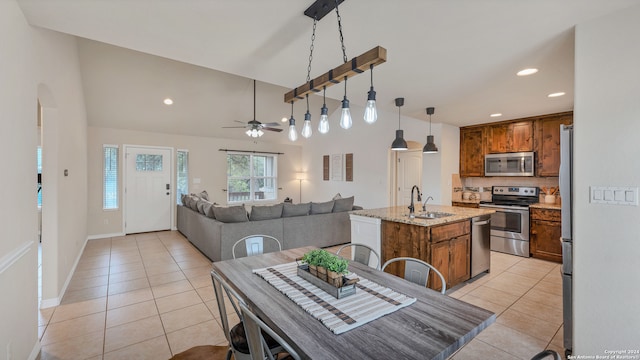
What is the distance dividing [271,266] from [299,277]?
1.03 feet

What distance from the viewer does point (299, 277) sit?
5.81 feet

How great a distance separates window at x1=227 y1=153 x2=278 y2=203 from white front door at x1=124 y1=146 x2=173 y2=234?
161cm

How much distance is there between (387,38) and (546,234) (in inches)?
164

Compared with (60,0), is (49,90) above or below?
below

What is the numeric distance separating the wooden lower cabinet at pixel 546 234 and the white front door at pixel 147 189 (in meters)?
7.33

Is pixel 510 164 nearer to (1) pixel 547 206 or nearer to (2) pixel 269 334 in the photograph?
(1) pixel 547 206

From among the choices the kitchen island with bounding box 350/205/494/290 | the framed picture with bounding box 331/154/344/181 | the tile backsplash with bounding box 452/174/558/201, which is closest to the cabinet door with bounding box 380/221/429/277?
the kitchen island with bounding box 350/205/494/290

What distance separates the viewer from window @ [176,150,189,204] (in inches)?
277

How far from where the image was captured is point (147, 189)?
6.62 metres

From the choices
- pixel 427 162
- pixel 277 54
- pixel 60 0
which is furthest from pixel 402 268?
pixel 60 0

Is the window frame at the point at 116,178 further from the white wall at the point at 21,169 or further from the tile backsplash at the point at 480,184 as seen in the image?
the tile backsplash at the point at 480,184

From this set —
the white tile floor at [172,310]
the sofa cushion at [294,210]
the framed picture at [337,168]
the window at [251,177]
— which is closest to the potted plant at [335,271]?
the white tile floor at [172,310]

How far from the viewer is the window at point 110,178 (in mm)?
6191
